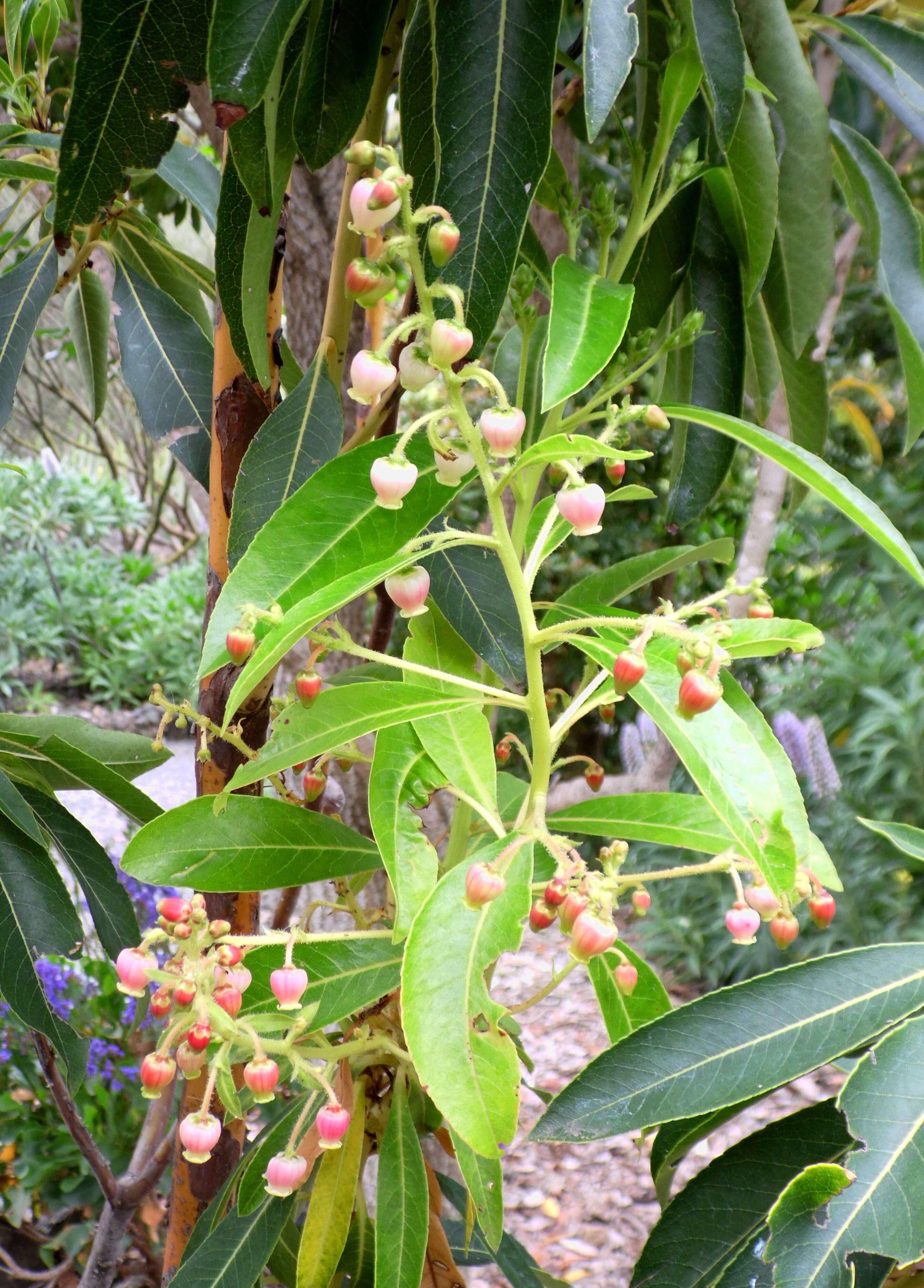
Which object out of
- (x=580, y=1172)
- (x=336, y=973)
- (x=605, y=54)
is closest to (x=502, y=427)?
(x=605, y=54)

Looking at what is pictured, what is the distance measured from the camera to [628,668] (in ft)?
1.30

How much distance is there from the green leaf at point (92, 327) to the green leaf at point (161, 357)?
0.57ft

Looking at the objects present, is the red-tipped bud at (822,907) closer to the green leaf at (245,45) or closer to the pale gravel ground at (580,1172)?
the green leaf at (245,45)

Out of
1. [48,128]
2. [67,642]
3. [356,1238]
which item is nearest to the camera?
[356,1238]

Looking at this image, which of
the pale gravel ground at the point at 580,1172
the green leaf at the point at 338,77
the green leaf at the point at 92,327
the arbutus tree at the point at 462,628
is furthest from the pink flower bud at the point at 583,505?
the pale gravel ground at the point at 580,1172

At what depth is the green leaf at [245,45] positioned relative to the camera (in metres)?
0.39

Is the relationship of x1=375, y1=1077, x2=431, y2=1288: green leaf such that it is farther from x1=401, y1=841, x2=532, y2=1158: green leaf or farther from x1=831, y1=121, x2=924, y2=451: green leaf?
x1=831, y1=121, x2=924, y2=451: green leaf

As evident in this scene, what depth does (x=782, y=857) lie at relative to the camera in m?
0.44

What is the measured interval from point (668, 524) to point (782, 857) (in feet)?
0.97

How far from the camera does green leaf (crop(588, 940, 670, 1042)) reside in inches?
23.0

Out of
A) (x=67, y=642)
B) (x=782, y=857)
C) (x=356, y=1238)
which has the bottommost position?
(x=67, y=642)

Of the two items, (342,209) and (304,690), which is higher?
(342,209)

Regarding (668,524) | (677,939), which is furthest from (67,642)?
(668,524)

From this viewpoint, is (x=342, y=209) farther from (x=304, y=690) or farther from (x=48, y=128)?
(x=48, y=128)
